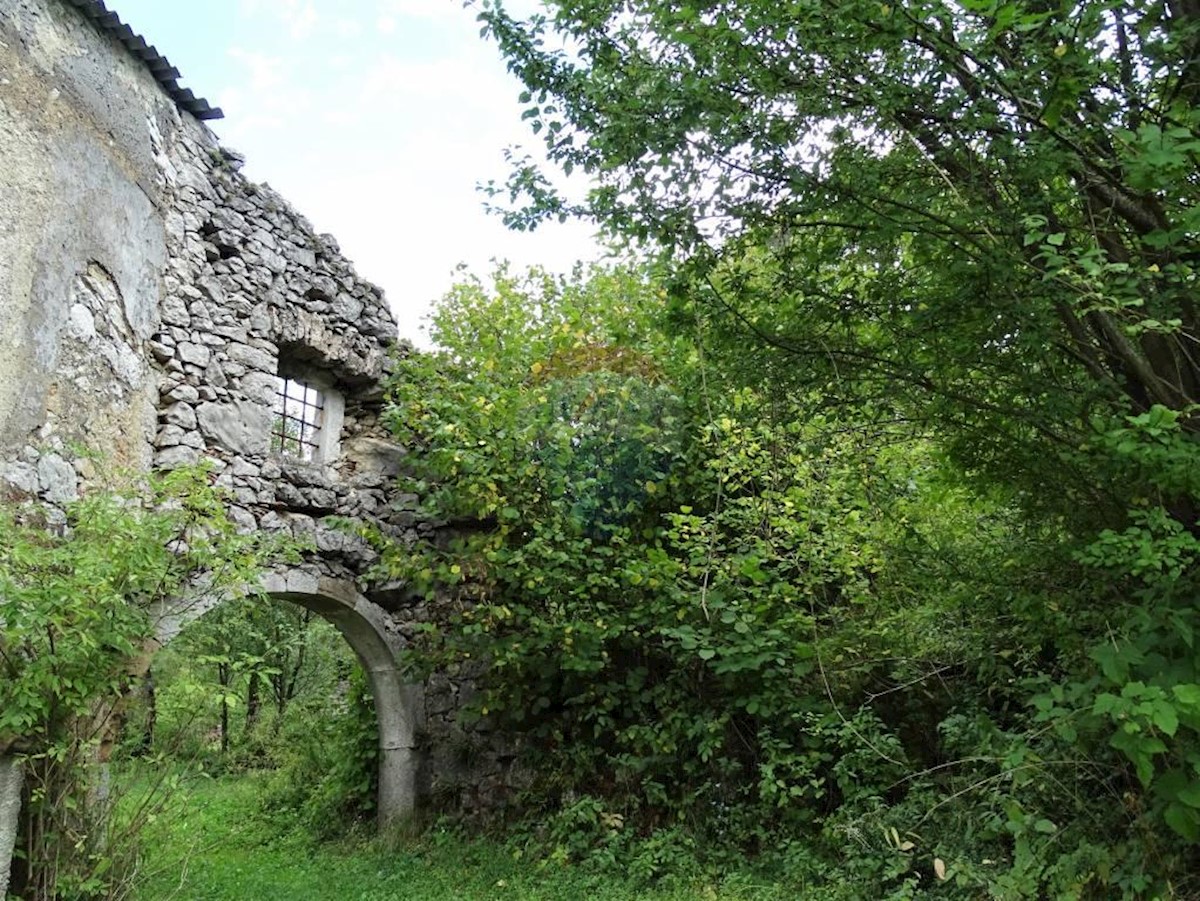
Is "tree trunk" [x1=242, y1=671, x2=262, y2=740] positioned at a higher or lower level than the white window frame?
lower

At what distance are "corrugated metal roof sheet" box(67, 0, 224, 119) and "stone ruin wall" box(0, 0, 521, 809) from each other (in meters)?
0.06

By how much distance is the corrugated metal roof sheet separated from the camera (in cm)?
490

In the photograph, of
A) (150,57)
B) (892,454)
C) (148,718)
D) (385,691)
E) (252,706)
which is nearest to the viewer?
(148,718)

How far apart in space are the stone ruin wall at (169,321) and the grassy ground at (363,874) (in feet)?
2.55

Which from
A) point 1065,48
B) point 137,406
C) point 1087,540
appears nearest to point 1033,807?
point 1087,540

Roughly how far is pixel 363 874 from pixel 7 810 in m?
2.69

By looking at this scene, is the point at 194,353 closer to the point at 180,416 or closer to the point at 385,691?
the point at 180,416

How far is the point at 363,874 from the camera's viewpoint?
5.78 meters

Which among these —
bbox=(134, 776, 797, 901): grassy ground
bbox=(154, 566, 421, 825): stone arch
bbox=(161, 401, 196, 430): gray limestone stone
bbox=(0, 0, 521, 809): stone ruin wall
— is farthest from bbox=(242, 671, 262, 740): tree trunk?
bbox=(161, 401, 196, 430): gray limestone stone

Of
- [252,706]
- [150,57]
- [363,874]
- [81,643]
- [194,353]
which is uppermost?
[150,57]

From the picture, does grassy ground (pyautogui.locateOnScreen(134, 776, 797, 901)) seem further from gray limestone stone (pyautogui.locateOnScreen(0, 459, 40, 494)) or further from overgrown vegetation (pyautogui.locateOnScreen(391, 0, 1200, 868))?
gray limestone stone (pyautogui.locateOnScreen(0, 459, 40, 494))

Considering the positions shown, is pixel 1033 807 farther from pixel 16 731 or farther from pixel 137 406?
pixel 137 406

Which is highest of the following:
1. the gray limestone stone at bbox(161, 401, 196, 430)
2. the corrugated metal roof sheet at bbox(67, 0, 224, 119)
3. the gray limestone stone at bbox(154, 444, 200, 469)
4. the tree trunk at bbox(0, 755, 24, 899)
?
the corrugated metal roof sheet at bbox(67, 0, 224, 119)

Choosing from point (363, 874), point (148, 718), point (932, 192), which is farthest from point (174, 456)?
point (932, 192)
